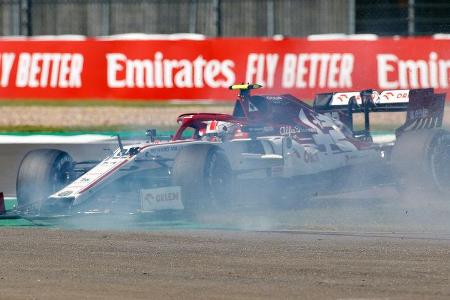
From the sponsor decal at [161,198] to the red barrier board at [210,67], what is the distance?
39.6 feet

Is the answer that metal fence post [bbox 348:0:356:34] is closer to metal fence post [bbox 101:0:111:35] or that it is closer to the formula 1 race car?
metal fence post [bbox 101:0:111:35]

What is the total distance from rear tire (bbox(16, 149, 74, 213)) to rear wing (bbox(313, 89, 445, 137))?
3.09 metres

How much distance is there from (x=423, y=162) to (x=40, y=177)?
11.8 feet

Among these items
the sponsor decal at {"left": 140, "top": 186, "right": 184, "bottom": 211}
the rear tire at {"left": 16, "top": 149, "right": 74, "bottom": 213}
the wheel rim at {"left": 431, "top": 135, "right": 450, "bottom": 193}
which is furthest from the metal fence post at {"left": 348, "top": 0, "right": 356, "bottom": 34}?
the sponsor decal at {"left": 140, "top": 186, "right": 184, "bottom": 211}

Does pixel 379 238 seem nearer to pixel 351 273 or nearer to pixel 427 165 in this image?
pixel 351 273

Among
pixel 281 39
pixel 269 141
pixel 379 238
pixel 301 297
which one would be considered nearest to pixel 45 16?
pixel 281 39

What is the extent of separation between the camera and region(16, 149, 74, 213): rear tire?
10.1 m

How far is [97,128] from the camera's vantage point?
19.1 metres

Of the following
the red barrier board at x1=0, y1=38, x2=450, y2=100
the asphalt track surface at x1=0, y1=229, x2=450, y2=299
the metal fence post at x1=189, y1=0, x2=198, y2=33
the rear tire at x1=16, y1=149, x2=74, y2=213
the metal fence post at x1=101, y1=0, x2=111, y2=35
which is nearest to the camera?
the asphalt track surface at x1=0, y1=229, x2=450, y2=299

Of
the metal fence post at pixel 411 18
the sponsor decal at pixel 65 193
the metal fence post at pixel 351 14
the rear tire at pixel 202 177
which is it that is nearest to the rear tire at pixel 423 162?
the rear tire at pixel 202 177

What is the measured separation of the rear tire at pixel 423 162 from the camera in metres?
11.0

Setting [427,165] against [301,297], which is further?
[427,165]

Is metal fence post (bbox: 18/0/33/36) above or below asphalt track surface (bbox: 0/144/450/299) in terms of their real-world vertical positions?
above

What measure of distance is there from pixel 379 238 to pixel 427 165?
8.42 feet
